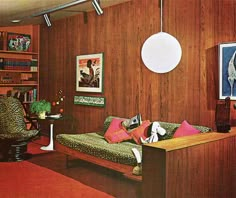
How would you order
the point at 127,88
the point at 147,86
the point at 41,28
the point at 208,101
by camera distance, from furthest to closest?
1. the point at 41,28
2. the point at 127,88
3. the point at 147,86
4. the point at 208,101

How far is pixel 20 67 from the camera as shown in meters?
6.83

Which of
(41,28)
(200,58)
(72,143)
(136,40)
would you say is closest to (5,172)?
(72,143)

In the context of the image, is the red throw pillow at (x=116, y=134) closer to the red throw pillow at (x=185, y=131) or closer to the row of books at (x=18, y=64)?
the red throw pillow at (x=185, y=131)

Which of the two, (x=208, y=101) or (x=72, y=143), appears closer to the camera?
(x=208, y=101)

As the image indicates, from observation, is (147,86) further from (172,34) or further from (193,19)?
(193,19)

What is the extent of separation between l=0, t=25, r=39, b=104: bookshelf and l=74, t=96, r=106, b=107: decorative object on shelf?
1476mm

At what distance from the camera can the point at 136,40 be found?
193 inches

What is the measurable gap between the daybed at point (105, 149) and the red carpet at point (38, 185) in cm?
37

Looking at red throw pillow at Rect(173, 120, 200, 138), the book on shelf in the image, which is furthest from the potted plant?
red throw pillow at Rect(173, 120, 200, 138)

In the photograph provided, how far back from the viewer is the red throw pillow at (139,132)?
432cm

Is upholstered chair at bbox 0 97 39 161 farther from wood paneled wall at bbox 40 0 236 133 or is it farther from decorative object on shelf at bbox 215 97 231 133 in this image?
decorative object on shelf at bbox 215 97 231 133

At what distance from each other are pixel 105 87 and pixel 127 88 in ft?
1.80

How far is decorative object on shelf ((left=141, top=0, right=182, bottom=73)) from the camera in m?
4.15

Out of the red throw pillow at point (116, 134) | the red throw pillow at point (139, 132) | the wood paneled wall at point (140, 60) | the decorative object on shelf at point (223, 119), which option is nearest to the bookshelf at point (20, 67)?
the wood paneled wall at point (140, 60)
